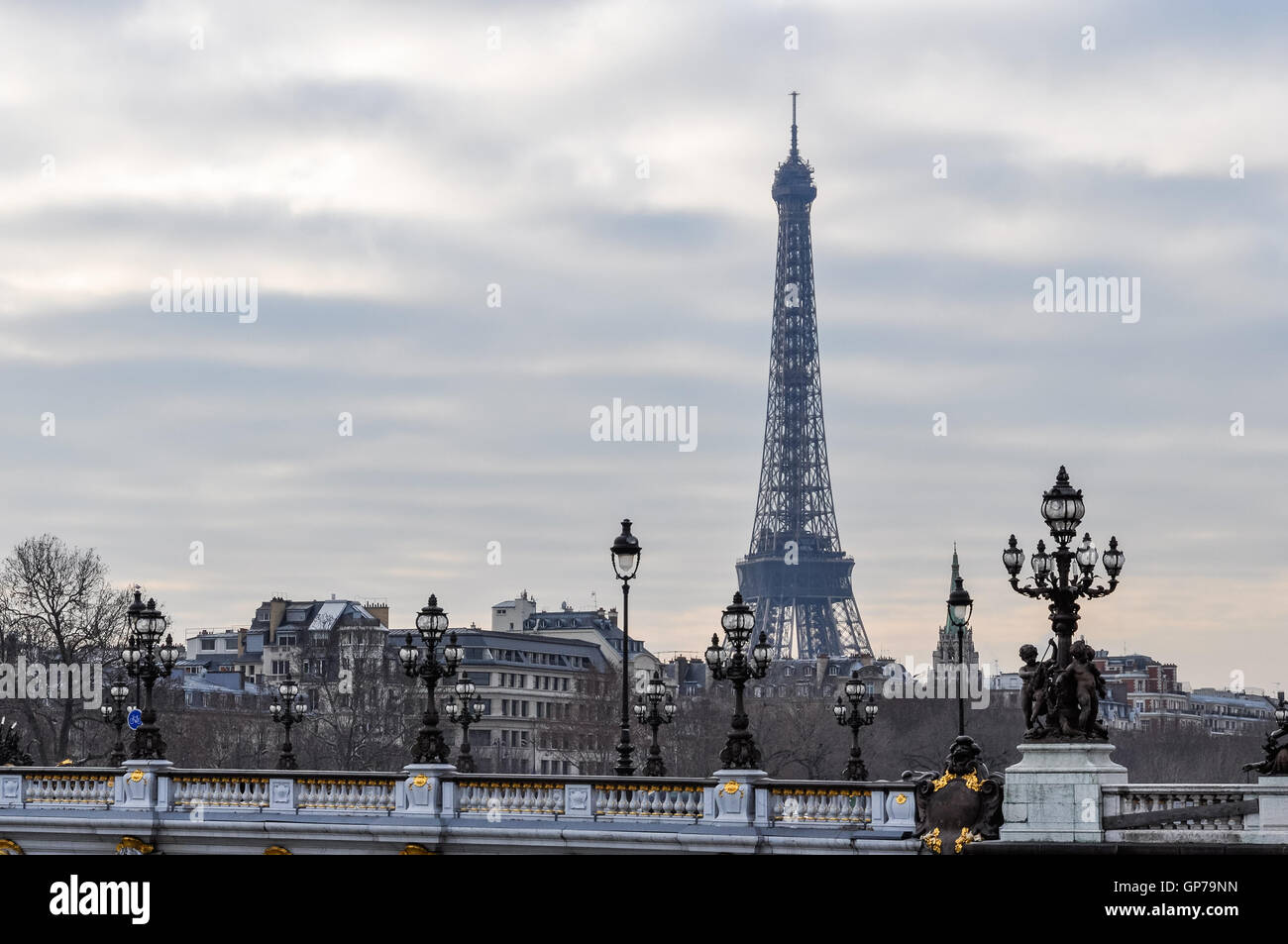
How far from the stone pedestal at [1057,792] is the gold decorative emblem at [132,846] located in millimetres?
17084

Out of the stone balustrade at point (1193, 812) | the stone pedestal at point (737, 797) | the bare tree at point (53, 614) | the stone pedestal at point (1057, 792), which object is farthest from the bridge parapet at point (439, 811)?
the bare tree at point (53, 614)

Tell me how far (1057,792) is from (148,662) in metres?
21.3

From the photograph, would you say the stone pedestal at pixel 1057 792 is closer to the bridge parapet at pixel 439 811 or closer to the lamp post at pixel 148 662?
the bridge parapet at pixel 439 811

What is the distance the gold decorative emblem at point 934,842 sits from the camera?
1414 inches

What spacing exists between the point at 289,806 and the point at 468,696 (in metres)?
19.0

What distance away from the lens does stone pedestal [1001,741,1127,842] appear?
35031 mm

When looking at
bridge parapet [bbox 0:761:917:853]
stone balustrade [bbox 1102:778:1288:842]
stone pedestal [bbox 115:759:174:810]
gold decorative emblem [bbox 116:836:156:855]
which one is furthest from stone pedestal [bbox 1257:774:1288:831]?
stone pedestal [bbox 115:759:174:810]

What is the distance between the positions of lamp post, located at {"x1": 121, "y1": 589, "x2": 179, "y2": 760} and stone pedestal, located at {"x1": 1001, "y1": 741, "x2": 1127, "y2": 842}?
1815 cm

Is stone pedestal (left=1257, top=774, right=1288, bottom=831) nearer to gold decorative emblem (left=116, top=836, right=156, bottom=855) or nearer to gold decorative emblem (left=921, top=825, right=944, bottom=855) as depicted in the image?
gold decorative emblem (left=921, top=825, right=944, bottom=855)

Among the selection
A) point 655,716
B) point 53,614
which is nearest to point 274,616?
point 53,614

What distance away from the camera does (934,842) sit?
36031 millimetres

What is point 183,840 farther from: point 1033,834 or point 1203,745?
point 1203,745

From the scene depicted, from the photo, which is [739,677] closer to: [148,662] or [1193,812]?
[1193,812]
